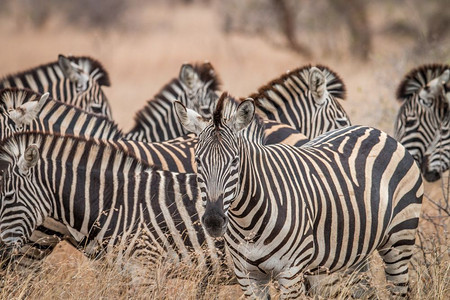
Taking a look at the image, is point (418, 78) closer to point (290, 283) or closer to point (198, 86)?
point (198, 86)

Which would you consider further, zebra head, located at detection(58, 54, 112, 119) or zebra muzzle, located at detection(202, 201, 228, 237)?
zebra head, located at detection(58, 54, 112, 119)

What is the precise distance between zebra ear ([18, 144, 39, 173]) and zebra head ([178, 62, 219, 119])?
13.0ft

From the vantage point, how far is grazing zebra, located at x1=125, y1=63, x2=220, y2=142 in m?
8.48

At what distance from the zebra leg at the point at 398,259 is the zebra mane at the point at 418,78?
3315mm

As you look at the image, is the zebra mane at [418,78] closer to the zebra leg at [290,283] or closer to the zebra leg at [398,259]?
the zebra leg at [398,259]

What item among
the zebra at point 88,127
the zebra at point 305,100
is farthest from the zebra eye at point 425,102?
the zebra at point 88,127

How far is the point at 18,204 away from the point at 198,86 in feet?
14.1

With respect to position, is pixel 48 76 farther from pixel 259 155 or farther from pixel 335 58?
pixel 335 58

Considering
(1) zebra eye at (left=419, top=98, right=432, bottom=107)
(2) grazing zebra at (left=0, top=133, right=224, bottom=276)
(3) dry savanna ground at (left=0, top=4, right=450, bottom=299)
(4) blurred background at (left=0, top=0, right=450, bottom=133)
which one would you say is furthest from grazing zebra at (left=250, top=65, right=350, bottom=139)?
Result: (4) blurred background at (left=0, top=0, right=450, bottom=133)

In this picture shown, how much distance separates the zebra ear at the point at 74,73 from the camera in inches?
334

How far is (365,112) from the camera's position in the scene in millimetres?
10602

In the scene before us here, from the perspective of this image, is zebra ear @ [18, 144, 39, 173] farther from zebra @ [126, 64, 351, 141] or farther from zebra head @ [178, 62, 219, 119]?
zebra head @ [178, 62, 219, 119]

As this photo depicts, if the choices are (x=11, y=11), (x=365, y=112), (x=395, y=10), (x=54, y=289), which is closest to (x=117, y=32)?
(x=11, y=11)

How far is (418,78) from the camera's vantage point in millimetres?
7930
